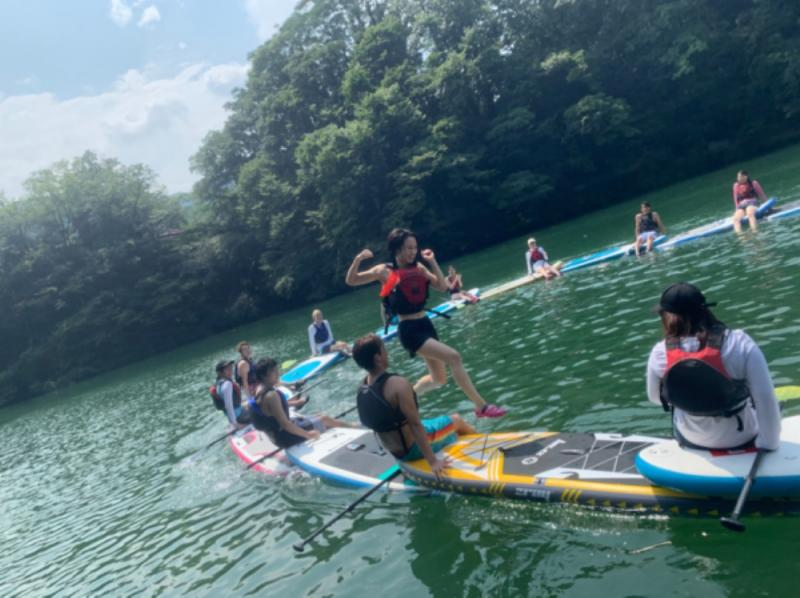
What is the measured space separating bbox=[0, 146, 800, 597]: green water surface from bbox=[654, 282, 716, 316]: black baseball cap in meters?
1.60

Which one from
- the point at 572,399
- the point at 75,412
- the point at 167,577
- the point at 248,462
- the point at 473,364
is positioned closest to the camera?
the point at 167,577

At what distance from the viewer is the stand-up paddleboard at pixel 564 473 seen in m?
4.60

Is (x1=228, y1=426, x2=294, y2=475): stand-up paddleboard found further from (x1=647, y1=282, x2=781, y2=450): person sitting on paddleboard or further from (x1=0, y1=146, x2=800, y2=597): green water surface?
(x1=647, y1=282, x2=781, y2=450): person sitting on paddleboard

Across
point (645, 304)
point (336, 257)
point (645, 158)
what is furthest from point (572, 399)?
point (645, 158)

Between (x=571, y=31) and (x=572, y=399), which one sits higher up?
(x=571, y=31)

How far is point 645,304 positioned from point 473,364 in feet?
11.1

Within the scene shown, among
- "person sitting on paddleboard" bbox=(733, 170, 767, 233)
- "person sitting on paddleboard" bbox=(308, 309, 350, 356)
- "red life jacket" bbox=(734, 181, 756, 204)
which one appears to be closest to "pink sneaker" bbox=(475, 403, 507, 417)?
"person sitting on paddleboard" bbox=(308, 309, 350, 356)

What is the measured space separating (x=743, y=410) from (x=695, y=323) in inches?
28.7

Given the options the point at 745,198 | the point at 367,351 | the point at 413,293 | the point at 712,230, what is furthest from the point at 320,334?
the point at 745,198

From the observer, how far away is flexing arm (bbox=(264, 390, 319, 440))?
8391 millimetres

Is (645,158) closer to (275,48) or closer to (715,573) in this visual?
(275,48)

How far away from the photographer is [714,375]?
3.97 meters

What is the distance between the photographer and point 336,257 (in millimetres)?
40656

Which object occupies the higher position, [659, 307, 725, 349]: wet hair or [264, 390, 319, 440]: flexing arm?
[659, 307, 725, 349]: wet hair
